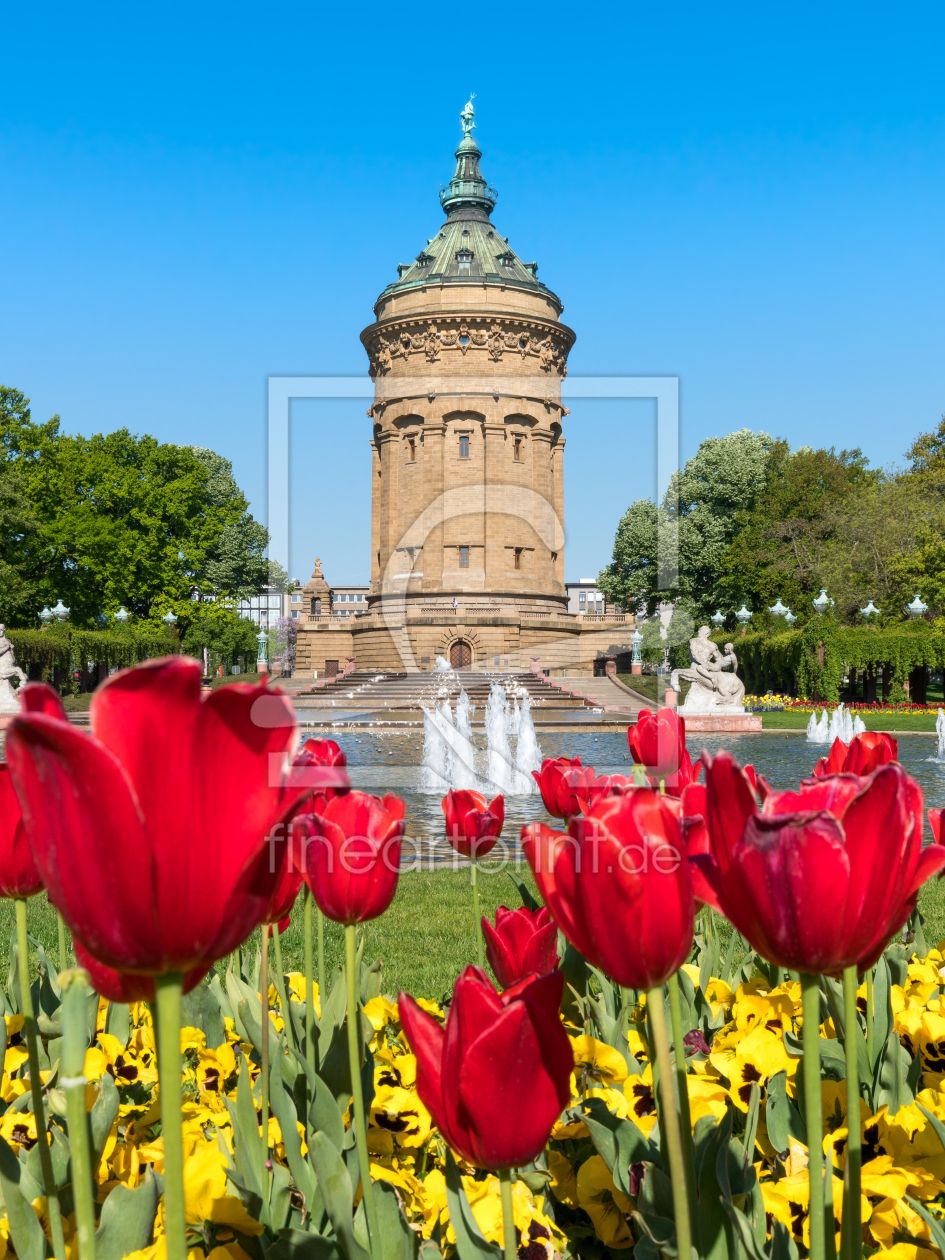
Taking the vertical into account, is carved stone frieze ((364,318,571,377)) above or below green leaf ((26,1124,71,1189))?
above

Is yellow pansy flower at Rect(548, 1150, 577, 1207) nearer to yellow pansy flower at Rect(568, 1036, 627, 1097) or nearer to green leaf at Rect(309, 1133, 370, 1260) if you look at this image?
yellow pansy flower at Rect(568, 1036, 627, 1097)

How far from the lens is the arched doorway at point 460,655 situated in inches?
1758

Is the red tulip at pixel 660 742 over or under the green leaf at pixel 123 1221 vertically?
over

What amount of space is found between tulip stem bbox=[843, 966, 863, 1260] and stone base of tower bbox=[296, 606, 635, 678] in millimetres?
40897

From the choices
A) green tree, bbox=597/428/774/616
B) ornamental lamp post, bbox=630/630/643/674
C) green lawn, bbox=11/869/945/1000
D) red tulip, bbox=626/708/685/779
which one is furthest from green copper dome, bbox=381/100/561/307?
red tulip, bbox=626/708/685/779

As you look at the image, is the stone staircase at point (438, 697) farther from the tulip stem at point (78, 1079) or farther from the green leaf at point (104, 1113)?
the tulip stem at point (78, 1079)

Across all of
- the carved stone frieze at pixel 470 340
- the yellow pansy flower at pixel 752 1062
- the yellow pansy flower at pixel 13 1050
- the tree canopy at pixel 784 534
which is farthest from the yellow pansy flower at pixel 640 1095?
the carved stone frieze at pixel 470 340

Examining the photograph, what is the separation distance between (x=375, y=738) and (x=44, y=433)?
80.5ft

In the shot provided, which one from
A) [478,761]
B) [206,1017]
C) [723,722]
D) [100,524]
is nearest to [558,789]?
[206,1017]

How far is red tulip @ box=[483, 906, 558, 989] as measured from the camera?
1854mm

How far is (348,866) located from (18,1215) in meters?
0.66

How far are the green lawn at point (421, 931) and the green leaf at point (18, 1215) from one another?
8.97ft

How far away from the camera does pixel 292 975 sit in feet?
10.4

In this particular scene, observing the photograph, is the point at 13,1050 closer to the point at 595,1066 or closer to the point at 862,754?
the point at 595,1066
